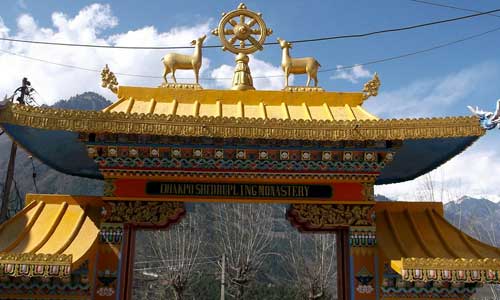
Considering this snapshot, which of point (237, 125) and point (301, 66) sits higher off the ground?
point (301, 66)

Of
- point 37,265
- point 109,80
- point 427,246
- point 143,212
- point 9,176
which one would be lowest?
point 37,265

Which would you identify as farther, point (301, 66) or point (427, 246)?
point (301, 66)

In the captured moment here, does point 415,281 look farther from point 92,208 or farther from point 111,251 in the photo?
point 92,208

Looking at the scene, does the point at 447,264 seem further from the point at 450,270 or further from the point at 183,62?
the point at 183,62

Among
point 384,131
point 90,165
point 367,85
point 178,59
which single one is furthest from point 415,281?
point 90,165

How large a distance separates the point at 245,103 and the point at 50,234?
376cm

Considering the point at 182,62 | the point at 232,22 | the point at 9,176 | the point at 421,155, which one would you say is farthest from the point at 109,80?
the point at 9,176

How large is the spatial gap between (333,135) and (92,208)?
13.7 ft

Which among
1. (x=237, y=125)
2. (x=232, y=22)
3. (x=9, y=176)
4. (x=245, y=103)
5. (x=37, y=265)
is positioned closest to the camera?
(x=37, y=265)

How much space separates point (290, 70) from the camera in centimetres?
Result: 842

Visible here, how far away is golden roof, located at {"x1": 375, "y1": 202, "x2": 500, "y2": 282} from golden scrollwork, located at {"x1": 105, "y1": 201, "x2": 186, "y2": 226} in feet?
10.9

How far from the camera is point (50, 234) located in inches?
273

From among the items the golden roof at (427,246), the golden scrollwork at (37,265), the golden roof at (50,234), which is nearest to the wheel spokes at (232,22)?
the golden roof at (50,234)

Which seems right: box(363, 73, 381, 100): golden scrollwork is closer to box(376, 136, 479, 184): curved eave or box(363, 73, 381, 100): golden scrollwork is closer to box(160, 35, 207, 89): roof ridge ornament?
box(376, 136, 479, 184): curved eave
